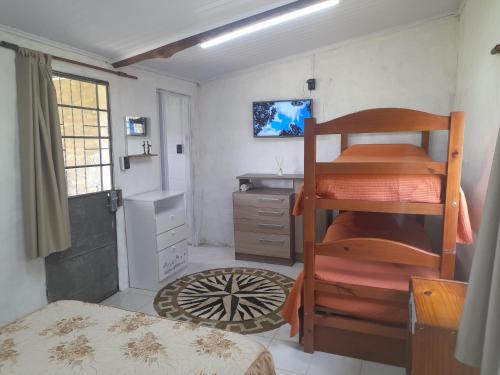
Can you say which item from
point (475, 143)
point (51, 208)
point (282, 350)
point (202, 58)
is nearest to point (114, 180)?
point (51, 208)

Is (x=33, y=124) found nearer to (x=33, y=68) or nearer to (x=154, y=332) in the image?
(x=33, y=68)

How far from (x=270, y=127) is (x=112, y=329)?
302cm

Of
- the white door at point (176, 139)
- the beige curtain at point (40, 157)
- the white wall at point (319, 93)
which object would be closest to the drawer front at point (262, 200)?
the white wall at point (319, 93)

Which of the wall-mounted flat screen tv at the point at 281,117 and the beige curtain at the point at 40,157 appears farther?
the wall-mounted flat screen tv at the point at 281,117

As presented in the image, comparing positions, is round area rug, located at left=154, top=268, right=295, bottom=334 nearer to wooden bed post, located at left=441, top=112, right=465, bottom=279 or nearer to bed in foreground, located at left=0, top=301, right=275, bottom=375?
bed in foreground, located at left=0, top=301, right=275, bottom=375

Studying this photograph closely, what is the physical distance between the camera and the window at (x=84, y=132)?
2754 mm

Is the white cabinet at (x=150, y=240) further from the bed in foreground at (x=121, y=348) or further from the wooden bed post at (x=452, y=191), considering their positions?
the wooden bed post at (x=452, y=191)

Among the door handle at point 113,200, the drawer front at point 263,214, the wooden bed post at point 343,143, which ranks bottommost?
the drawer front at point 263,214

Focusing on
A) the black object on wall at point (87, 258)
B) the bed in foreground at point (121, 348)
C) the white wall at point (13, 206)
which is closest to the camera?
the bed in foreground at point (121, 348)

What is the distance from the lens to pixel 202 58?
11.6 ft

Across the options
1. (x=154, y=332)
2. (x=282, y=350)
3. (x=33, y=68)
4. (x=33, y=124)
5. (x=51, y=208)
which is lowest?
(x=282, y=350)

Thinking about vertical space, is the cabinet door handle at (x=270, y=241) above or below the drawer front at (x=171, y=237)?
below

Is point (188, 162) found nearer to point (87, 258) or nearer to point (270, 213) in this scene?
point (270, 213)

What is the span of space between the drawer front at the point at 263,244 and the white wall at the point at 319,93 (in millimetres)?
594
